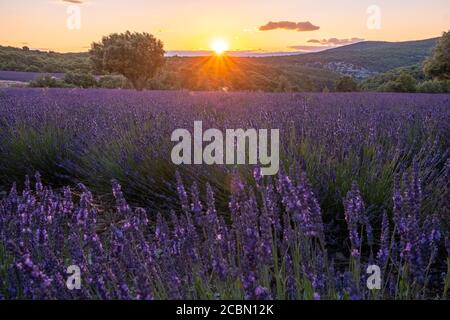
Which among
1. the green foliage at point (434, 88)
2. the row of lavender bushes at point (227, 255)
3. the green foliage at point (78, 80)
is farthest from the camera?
the green foliage at point (78, 80)

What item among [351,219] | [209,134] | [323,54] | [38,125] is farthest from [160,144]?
[323,54]

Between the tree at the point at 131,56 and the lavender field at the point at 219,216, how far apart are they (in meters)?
18.9

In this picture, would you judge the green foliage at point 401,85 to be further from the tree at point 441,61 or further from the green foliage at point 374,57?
the green foliage at point 374,57

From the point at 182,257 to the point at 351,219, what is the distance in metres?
0.62

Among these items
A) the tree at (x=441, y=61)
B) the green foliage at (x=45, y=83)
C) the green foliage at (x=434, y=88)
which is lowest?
the green foliage at (x=434, y=88)

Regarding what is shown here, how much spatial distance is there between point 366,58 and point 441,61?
29.9 meters

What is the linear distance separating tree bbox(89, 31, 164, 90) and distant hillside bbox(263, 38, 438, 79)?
28.0 meters

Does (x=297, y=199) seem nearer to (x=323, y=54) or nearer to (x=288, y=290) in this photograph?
(x=288, y=290)

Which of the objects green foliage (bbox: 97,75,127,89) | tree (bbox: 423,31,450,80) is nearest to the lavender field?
green foliage (bbox: 97,75,127,89)

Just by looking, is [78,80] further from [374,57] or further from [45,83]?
[374,57]

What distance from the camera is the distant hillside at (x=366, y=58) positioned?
49872 mm

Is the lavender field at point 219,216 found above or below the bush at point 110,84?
below

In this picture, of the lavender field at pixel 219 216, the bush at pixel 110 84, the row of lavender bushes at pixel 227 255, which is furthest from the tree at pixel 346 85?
the row of lavender bushes at pixel 227 255
